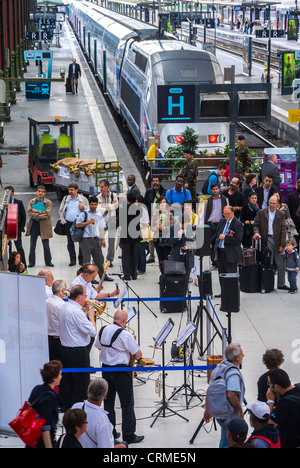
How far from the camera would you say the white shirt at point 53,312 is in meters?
10.9

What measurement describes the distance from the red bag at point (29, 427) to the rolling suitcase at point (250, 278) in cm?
801

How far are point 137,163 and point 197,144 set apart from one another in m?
5.59

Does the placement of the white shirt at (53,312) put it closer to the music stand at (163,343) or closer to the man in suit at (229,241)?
the music stand at (163,343)

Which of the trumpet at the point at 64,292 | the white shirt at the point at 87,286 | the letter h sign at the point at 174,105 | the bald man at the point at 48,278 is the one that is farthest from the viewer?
the letter h sign at the point at 174,105

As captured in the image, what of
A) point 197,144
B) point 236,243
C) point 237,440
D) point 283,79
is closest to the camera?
point 237,440

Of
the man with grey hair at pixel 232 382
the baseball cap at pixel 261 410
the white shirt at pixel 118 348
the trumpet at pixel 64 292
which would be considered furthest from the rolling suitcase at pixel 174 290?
the baseball cap at pixel 261 410

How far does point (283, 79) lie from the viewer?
161 feet

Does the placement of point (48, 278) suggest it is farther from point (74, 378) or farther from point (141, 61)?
point (141, 61)

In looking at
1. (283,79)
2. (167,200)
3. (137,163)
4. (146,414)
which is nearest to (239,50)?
(283,79)

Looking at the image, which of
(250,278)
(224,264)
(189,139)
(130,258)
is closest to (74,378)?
(224,264)

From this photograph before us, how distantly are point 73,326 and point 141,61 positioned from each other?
1977 cm

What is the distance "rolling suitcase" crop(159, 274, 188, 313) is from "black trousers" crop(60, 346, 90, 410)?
Answer: 14.0ft

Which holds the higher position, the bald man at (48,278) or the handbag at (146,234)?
the bald man at (48,278)

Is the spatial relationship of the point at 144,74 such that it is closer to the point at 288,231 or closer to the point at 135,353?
the point at 288,231
